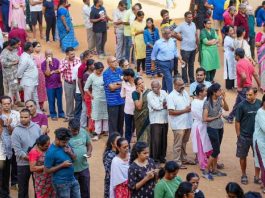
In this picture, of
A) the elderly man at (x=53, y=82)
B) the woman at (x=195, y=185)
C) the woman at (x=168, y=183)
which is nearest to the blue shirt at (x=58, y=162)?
the woman at (x=168, y=183)

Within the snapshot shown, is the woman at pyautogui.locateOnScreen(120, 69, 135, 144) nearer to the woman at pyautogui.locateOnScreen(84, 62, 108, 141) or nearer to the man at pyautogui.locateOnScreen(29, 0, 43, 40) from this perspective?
the woman at pyautogui.locateOnScreen(84, 62, 108, 141)

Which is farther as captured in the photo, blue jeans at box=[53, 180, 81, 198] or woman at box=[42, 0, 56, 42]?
woman at box=[42, 0, 56, 42]

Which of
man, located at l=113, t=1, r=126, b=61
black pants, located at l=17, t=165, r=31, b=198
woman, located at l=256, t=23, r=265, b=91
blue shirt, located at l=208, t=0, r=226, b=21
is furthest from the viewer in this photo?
blue shirt, located at l=208, t=0, r=226, b=21

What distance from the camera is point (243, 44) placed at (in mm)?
17453

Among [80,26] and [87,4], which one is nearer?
[87,4]

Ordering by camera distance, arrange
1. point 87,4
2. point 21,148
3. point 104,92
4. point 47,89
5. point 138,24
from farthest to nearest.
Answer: point 87,4 < point 138,24 < point 47,89 < point 104,92 < point 21,148

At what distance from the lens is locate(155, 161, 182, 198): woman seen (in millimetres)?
10016

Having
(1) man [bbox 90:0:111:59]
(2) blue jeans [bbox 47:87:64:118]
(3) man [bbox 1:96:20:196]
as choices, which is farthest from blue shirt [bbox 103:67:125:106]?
(1) man [bbox 90:0:111:59]

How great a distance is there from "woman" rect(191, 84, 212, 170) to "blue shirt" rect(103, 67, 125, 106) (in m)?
1.67

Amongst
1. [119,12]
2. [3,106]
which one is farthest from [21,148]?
[119,12]

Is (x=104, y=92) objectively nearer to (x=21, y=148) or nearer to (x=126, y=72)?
(x=126, y=72)

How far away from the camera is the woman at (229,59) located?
58.4ft

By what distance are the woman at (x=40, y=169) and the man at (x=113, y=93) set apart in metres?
3.43

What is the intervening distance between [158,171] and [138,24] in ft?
29.5
